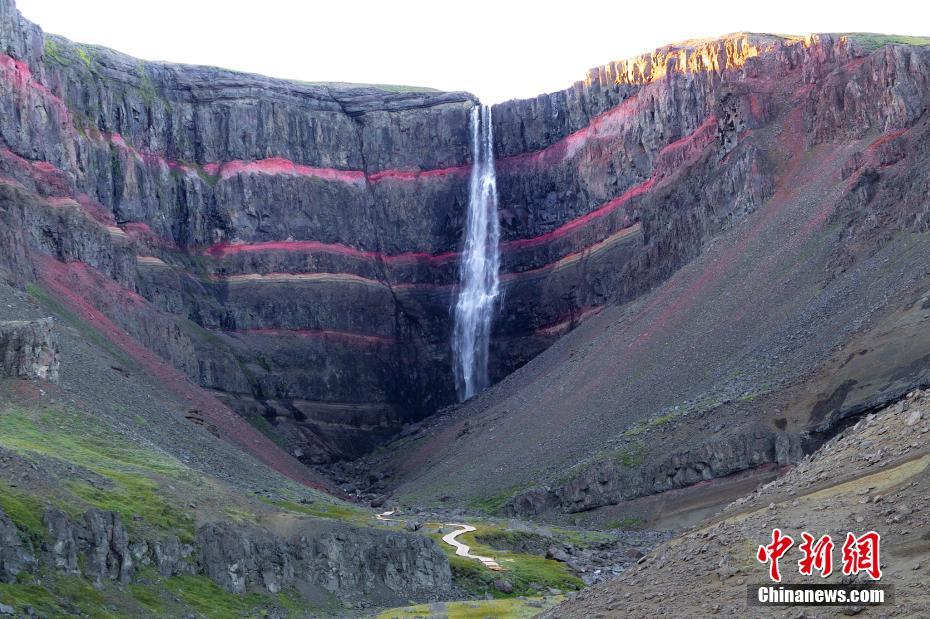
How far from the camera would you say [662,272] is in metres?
134

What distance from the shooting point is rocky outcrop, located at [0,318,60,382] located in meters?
85.5

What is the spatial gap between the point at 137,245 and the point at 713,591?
115 meters

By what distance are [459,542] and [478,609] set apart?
22.2m

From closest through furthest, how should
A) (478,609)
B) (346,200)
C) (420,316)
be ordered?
1. (478,609)
2. (420,316)
3. (346,200)

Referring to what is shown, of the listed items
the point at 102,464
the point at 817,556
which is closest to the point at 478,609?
the point at 102,464

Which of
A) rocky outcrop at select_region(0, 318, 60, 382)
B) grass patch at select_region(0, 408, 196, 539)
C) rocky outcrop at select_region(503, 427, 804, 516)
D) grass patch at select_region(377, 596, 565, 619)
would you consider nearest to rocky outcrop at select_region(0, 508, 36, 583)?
grass patch at select_region(0, 408, 196, 539)

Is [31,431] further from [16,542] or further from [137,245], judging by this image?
[137,245]

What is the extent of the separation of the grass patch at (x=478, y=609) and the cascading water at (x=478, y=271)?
88752mm

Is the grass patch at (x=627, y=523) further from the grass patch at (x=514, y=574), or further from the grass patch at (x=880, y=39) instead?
the grass patch at (x=880, y=39)

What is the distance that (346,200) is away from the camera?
542 feet

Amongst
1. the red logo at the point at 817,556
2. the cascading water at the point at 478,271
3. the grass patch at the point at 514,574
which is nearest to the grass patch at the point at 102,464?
the grass patch at the point at 514,574

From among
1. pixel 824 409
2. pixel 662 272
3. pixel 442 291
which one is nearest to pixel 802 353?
pixel 824 409

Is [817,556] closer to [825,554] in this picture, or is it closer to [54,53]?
[825,554]

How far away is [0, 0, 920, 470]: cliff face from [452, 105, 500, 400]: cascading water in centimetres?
159
